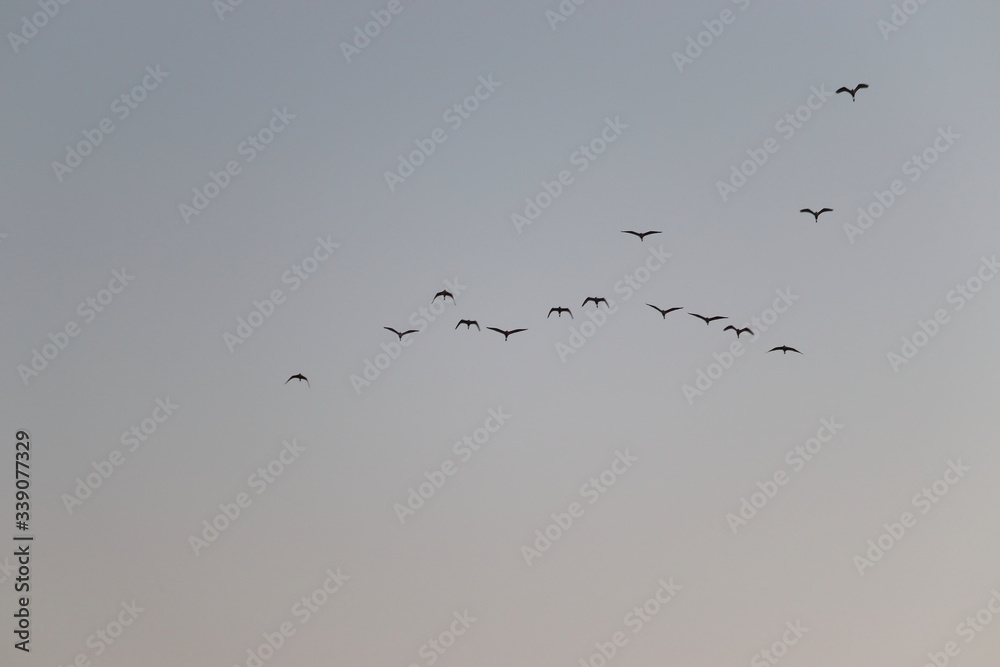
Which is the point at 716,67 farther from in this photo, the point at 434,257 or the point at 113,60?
the point at 113,60

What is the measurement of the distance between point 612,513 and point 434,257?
6.96ft

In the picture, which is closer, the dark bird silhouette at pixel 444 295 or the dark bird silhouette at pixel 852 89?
the dark bird silhouette at pixel 852 89

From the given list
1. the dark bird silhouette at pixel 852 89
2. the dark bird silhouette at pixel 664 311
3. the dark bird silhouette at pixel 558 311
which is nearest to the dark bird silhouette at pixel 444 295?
the dark bird silhouette at pixel 558 311

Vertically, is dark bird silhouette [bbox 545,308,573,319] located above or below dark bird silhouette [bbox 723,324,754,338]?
below

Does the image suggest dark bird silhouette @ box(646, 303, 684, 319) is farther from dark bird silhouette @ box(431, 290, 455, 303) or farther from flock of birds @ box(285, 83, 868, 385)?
dark bird silhouette @ box(431, 290, 455, 303)

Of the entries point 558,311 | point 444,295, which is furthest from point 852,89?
point 444,295

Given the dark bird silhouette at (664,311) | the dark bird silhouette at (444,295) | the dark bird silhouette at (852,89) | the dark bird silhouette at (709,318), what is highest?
the dark bird silhouette at (852,89)

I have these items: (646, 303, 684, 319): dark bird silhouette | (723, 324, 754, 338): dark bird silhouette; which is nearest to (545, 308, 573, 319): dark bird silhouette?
(646, 303, 684, 319): dark bird silhouette

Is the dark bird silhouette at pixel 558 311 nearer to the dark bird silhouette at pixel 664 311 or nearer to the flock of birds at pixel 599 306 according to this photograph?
the flock of birds at pixel 599 306

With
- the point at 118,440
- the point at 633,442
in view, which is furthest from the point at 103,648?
the point at 633,442

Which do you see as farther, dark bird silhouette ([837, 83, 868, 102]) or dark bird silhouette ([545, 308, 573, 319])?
dark bird silhouette ([545, 308, 573, 319])

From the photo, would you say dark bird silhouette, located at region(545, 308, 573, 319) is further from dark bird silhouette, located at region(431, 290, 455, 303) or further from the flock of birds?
dark bird silhouette, located at region(431, 290, 455, 303)

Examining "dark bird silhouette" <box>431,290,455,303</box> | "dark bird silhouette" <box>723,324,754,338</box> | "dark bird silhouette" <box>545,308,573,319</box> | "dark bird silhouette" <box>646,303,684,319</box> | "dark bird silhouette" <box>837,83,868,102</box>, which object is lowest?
"dark bird silhouette" <box>431,290,455,303</box>

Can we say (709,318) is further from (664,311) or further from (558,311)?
(558,311)
